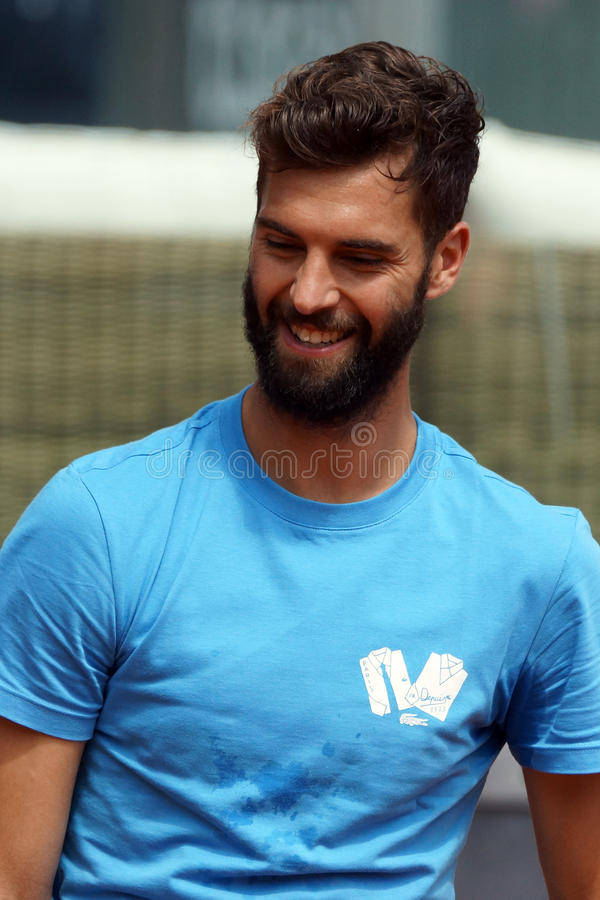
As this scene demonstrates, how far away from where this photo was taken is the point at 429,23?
12.5ft

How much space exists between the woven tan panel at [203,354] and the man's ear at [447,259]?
79 cm

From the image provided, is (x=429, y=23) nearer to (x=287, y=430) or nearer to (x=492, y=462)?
(x=492, y=462)

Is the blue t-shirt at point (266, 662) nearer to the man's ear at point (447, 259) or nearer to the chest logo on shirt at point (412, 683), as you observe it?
the chest logo on shirt at point (412, 683)

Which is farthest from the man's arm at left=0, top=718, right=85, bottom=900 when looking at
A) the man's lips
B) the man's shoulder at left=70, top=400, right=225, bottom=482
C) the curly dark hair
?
the curly dark hair

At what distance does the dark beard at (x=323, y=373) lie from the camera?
1.74m

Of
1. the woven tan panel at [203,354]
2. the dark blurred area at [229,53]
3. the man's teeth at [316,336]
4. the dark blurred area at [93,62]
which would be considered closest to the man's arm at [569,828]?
the man's teeth at [316,336]

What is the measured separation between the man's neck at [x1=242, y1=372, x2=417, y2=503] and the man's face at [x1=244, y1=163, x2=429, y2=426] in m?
0.03

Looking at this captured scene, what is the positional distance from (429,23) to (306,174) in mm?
2312

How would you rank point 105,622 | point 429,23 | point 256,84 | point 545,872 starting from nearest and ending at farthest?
point 105,622 < point 545,872 < point 429,23 < point 256,84

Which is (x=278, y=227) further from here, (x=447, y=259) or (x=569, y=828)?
(x=569, y=828)

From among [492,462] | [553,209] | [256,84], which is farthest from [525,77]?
[492,462]

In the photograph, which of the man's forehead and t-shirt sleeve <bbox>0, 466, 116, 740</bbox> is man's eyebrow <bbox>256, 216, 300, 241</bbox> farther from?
t-shirt sleeve <bbox>0, 466, 116, 740</bbox>

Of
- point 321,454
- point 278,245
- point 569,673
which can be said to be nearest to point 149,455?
point 321,454

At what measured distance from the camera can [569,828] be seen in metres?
1.85
